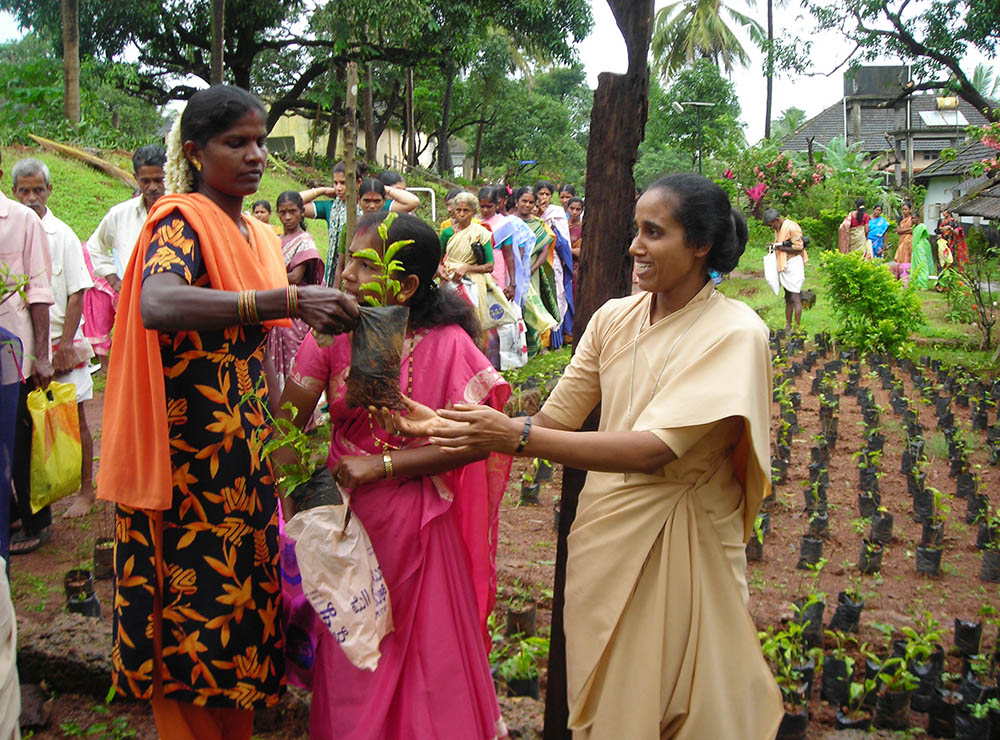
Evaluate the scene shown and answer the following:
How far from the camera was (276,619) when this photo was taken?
2521mm

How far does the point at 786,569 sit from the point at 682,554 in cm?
268

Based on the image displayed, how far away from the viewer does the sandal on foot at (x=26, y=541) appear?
446 cm

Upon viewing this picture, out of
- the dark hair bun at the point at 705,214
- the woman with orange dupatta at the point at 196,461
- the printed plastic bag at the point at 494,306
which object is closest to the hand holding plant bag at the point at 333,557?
the woman with orange dupatta at the point at 196,461

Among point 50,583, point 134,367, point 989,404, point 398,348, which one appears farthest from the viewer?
point 989,404

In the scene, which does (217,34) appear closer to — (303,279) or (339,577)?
(303,279)

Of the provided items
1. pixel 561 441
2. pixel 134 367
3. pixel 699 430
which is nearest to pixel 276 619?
pixel 134 367

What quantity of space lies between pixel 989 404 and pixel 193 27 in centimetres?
2235

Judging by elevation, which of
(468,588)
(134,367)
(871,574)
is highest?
(134,367)

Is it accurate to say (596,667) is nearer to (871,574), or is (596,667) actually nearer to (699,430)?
(699,430)

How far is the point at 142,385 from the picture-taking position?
2.27 metres

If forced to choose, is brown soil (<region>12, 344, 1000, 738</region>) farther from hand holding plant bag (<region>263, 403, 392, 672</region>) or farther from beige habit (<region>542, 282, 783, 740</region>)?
hand holding plant bag (<region>263, 403, 392, 672</region>)

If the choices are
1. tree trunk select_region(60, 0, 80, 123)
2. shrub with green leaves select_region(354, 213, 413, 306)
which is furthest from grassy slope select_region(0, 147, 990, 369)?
shrub with green leaves select_region(354, 213, 413, 306)

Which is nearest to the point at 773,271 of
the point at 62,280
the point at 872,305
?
the point at 872,305

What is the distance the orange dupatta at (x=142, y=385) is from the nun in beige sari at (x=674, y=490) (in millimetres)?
596
